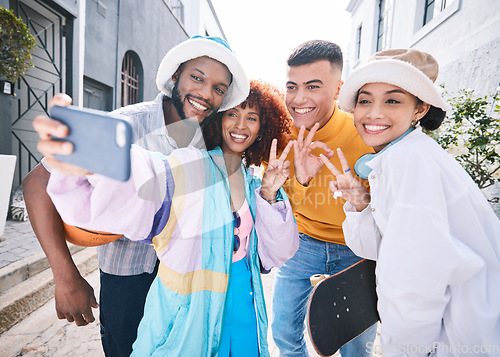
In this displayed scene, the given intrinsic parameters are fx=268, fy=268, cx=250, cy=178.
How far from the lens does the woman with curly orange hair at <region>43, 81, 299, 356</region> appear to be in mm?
811

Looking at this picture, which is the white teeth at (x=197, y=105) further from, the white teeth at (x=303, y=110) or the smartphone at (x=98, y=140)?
the smartphone at (x=98, y=140)


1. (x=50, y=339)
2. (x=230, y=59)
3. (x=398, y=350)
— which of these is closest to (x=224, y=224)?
(x=398, y=350)

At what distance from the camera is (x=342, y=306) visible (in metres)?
1.40

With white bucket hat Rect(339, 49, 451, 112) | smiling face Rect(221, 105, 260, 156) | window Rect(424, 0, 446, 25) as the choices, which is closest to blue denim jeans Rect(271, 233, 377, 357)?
smiling face Rect(221, 105, 260, 156)

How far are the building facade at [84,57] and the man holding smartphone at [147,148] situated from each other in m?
4.26

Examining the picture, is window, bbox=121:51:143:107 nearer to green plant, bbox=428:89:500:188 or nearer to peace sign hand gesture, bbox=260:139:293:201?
peace sign hand gesture, bbox=260:139:293:201

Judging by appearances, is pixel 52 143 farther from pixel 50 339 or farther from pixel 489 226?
pixel 50 339

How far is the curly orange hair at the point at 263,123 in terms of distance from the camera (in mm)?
1792

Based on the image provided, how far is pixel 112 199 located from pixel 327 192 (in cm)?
157

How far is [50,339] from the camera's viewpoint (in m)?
2.40

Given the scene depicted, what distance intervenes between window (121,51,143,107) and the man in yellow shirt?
308 inches

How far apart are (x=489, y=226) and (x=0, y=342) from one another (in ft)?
11.5

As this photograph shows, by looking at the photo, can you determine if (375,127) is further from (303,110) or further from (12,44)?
(12,44)

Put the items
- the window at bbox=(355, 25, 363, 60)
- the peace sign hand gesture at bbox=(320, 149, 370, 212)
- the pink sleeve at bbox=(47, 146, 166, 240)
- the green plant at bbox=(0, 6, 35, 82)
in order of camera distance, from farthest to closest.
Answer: the window at bbox=(355, 25, 363, 60) → the green plant at bbox=(0, 6, 35, 82) → the peace sign hand gesture at bbox=(320, 149, 370, 212) → the pink sleeve at bbox=(47, 146, 166, 240)
